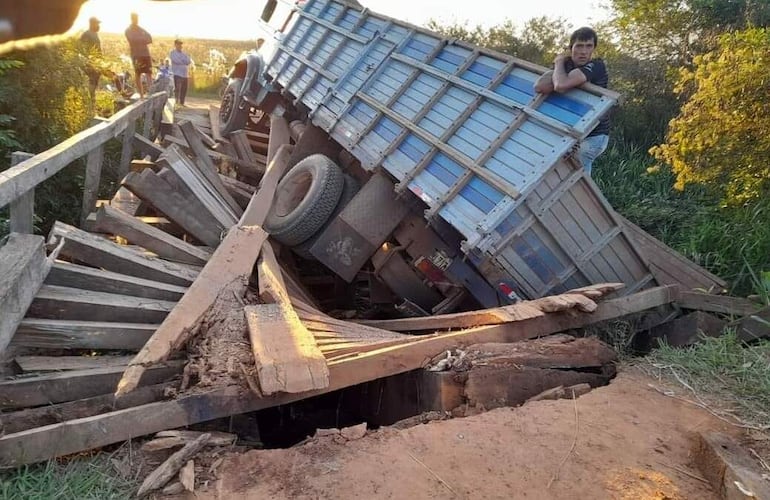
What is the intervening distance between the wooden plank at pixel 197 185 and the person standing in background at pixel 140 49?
19.3ft

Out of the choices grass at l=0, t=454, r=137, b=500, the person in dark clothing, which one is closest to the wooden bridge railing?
grass at l=0, t=454, r=137, b=500

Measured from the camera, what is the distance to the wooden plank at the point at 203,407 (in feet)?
8.45

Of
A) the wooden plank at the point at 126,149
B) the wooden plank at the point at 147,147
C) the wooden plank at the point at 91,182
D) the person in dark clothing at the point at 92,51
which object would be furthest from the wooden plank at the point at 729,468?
the person in dark clothing at the point at 92,51

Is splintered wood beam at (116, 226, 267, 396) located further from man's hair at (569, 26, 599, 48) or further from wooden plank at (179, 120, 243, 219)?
man's hair at (569, 26, 599, 48)

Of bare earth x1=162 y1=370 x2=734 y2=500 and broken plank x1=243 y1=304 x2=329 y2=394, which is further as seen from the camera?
broken plank x1=243 y1=304 x2=329 y2=394

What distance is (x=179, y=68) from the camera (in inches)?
563

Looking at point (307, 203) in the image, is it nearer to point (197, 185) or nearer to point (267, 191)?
point (267, 191)

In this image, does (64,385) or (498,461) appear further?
(64,385)

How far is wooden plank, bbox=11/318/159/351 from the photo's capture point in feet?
10.5

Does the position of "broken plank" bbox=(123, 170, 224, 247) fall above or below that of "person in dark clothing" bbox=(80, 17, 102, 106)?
above

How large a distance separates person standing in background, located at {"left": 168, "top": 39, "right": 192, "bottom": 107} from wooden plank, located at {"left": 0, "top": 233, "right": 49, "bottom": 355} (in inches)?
480

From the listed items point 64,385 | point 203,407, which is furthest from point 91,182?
point 203,407

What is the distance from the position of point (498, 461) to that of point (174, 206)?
3.89 meters

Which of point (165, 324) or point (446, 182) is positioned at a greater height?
point (446, 182)
